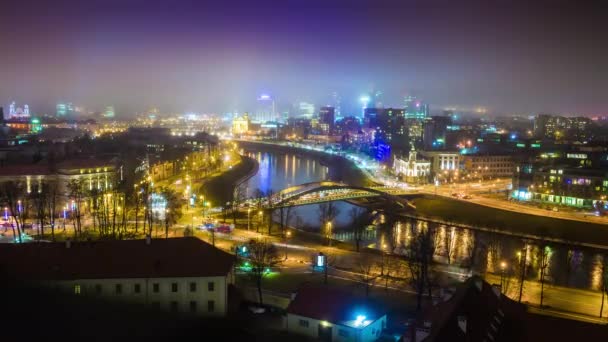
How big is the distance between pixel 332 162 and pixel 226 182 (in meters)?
16.0

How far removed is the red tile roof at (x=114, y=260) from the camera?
7668 millimetres

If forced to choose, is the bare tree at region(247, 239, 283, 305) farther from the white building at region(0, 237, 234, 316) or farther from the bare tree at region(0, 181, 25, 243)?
the bare tree at region(0, 181, 25, 243)

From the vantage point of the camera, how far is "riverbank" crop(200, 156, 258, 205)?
22781 millimetres

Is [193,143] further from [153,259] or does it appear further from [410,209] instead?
[153,259]

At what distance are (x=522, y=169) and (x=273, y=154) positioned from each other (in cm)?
3180

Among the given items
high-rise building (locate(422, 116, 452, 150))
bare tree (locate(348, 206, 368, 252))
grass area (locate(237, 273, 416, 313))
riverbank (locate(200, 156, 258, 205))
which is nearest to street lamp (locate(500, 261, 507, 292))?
grass area (locate(237, 273, 416, 313))

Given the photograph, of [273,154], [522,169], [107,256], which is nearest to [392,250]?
[107,256]

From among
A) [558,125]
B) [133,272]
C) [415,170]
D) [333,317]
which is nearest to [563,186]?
[415,170]

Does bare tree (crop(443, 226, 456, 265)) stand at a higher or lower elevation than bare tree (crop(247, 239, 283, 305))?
lower

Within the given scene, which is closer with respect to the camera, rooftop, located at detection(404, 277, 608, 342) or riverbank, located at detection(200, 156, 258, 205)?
rooftop, located at detection(404, 277, 608, 342)

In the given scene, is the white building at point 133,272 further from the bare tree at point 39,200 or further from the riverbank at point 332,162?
the riverbank at point 332,162

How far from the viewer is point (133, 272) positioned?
779 cm

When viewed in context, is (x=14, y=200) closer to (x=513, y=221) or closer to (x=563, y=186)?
(x=513, y=221)

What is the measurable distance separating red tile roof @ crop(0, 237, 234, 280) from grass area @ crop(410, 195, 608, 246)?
1151 centimetres
